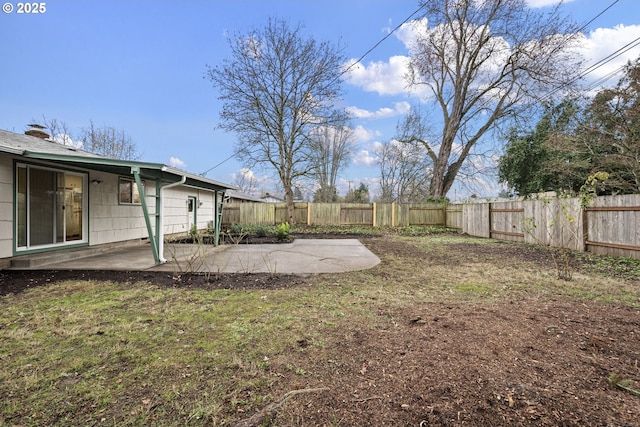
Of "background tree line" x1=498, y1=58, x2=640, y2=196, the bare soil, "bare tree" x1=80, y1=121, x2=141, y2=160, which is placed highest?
"bare tree" x1=80, y1=121, x2=141, y2=160

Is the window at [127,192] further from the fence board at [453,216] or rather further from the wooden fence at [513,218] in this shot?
the fence board at [453,216]

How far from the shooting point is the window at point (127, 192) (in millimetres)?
7949

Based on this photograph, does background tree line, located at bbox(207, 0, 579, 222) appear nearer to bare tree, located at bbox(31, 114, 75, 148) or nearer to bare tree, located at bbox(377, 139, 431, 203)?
bare tree, located at bbox(377, 139, 431, 203)

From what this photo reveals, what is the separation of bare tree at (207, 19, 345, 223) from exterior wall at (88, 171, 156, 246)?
714 cm

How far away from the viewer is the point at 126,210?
8.13 m

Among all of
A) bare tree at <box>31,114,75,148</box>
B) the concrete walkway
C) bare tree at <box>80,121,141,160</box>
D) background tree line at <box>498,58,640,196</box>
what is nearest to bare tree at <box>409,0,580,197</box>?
background tree line at <box>498,58,640,196</box>

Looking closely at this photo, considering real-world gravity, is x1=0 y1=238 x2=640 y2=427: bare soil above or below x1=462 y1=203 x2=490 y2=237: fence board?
below

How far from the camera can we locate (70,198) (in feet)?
21.2

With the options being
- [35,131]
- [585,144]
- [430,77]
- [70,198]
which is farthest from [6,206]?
[430,77]

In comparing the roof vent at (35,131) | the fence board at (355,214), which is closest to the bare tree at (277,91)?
the fence board at (355,214)

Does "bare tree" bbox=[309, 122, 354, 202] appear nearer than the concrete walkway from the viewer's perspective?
No

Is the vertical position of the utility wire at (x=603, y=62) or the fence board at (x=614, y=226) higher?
the utility wire at (x=603, y=62)

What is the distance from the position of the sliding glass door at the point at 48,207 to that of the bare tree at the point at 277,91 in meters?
8.42

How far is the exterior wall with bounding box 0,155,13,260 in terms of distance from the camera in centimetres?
505
